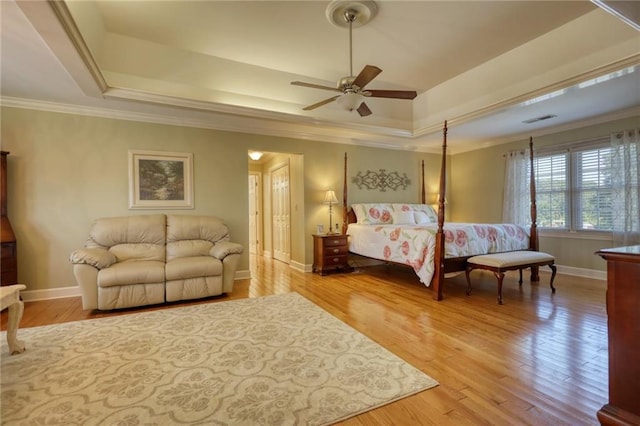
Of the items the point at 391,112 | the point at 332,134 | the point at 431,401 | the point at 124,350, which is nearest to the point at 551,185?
the point at 391,112

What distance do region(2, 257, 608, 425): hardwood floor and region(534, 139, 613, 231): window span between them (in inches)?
→ 39.3

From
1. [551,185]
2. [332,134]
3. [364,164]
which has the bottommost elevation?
[551,185]

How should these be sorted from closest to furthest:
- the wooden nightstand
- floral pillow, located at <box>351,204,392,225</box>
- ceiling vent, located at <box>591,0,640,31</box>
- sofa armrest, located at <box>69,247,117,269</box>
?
ceiling vent, located at <box>591,0,640,31</box>
sofa armrest, located at <box>69,247,117,269</box>
the wooden nightstand
floral pillow, located at <box>351,204,392,225</box>

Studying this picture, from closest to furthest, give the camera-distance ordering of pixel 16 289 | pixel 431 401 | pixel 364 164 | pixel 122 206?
pixel 431 401, pixel 16 289, pixel 122 206, pixel 364 164

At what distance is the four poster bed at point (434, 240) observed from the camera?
3.56 meters

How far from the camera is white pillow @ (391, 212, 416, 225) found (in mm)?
5414

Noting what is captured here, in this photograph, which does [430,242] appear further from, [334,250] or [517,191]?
[517,191]

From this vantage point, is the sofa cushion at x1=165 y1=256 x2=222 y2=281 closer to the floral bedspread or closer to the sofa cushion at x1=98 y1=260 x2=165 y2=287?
the sofa cushion at x1=98 y1=260 x2=165 y2=287

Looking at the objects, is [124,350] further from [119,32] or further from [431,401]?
[119,32]

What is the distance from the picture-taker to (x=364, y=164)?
573cm

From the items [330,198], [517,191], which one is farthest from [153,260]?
[517,191]

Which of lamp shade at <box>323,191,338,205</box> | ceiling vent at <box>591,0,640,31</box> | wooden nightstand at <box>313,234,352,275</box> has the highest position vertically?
ceiling vent at <box>591,0,640,31</box>

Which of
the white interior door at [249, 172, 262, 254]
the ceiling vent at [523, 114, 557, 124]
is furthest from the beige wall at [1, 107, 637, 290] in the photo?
the white interior door at [249, 172, 262, 254]

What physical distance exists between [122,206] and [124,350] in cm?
241
